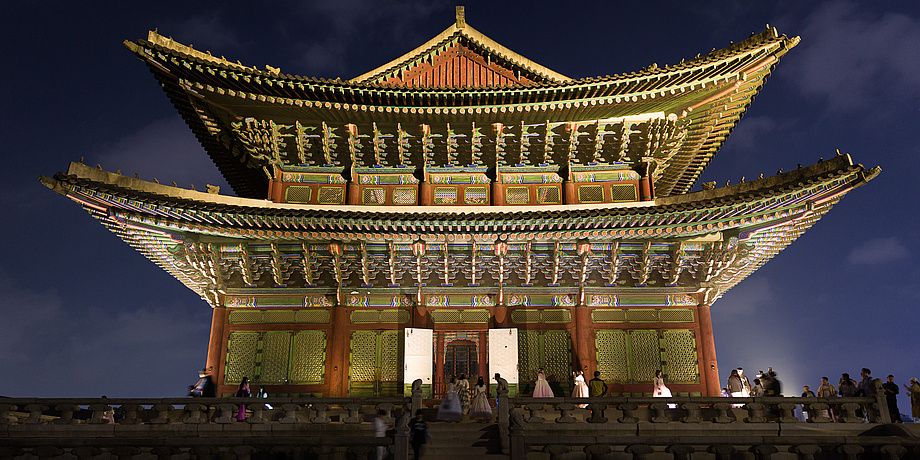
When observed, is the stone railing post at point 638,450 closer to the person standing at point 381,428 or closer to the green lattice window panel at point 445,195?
the person standing at point 381,428

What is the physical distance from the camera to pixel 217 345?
19312mm

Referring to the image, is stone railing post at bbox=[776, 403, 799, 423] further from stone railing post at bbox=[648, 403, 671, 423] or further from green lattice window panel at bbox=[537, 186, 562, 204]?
green lattice window panel at bbox=[537, 186, 562, 204]

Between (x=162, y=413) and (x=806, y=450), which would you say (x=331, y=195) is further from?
(x=806, y=450)

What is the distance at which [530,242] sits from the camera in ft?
60.9

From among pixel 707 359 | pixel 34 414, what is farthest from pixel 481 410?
pixel 34 414

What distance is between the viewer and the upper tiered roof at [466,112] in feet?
61.9

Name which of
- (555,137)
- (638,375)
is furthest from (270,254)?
(638,375)

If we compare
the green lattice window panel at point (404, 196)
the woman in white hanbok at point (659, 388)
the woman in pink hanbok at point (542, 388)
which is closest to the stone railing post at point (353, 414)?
the woman in pink hanbok at point (542, 388)

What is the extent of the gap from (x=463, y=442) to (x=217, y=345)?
411 inches

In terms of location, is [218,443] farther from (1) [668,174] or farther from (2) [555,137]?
(1) [668,174]

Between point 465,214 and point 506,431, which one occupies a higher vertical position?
point 465,214

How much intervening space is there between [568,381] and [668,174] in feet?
33.7

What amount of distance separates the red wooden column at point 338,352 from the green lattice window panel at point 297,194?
4.22m

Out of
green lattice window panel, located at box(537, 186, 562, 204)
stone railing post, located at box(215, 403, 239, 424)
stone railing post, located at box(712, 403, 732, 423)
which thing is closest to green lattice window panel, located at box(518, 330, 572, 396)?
green lattice window panel, located at box(537, 186, 562, 204)
